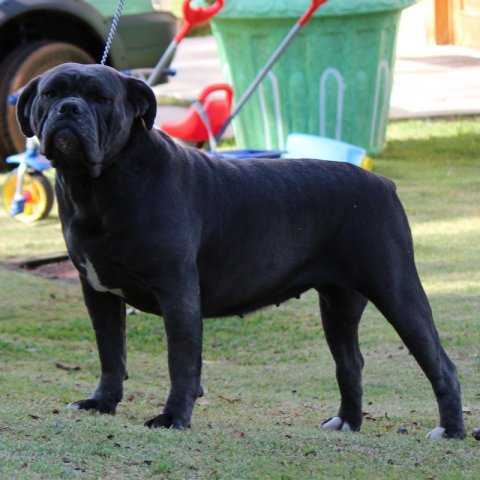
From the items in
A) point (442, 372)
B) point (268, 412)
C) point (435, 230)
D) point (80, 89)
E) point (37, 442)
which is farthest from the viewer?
point (435, 230)

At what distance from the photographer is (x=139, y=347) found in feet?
29.0

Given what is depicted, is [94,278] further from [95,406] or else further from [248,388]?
[248,388]

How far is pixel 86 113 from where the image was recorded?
5285mm

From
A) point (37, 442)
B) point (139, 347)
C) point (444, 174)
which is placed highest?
point (37, 442)

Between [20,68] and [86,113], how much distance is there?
9.80 meters

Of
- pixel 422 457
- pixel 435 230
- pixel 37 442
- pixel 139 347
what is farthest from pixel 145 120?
pixel 435 230

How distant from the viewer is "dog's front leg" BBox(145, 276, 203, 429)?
5.52m

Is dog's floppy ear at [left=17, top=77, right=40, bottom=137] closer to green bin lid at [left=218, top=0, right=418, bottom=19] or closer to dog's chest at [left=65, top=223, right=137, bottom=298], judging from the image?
dog's chest at [left=65, top=223, right=137, bottom=298]

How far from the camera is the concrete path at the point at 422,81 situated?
19.1 m

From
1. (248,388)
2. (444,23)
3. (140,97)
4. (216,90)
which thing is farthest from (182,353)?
(444,23)

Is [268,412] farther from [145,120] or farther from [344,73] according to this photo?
[344,73]

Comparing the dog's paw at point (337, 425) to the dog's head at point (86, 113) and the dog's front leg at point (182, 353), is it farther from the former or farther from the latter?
the dog's head at point (86, 113)

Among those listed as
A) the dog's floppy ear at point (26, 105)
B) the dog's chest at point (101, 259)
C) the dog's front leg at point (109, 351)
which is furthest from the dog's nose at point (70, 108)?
the dog's front leg at point (109, 351)

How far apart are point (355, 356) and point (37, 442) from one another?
1972 mm
